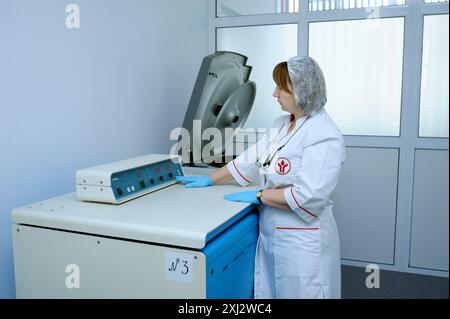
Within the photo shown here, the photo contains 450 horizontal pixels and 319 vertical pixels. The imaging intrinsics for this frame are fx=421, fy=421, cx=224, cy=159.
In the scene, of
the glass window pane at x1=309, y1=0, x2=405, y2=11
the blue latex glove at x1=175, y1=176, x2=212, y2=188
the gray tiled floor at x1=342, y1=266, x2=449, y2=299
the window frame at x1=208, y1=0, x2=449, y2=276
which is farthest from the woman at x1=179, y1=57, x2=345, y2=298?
the glass window pane at x1=309, y1=0, x2=405, y2=11

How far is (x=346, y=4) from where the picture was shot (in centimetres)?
278

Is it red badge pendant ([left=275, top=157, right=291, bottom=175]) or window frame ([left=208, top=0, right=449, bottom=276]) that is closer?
red badge pendant ([left=275, top=157, right=291, bottom=175])

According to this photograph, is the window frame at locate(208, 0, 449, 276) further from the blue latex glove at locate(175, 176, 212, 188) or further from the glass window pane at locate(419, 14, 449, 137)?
the blue latex glove at locate(175, 176, 212, 188)

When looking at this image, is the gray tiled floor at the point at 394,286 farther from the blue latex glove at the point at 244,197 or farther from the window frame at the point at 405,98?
the blue latex glove at the point at 244,197

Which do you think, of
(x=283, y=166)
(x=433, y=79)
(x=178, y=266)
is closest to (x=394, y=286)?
(x=433, y=79)

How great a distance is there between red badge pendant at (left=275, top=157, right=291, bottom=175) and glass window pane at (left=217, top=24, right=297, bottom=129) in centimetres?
141

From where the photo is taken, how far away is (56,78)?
1750 millimetres

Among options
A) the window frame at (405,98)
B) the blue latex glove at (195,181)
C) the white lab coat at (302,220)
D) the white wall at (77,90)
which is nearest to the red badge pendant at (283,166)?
the white lab coat at (302,220)

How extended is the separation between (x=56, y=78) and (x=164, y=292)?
103 cm

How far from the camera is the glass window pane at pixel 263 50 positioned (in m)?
2.95

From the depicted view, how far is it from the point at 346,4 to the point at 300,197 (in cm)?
180

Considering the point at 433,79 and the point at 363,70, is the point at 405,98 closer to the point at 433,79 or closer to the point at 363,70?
the point at 433,79

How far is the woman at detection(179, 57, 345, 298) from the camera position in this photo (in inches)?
60.7

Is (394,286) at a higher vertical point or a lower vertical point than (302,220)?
lower
